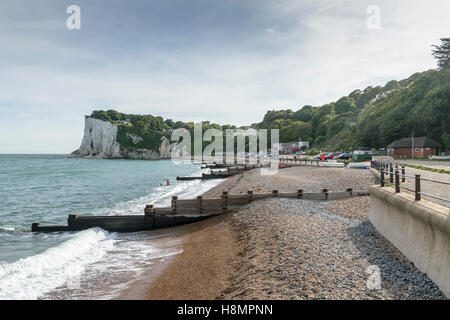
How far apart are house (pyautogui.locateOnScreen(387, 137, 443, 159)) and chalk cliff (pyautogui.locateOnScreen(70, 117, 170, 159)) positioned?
151 meters

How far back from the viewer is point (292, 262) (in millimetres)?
7375

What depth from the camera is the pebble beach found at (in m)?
5.97

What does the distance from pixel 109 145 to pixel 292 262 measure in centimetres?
19015

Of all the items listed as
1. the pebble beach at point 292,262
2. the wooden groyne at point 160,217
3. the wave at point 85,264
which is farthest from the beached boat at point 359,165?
the wave at point 85,264

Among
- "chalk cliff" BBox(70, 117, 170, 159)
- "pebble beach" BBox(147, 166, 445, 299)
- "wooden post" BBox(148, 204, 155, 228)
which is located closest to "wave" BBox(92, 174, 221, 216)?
"wooden post" BBox(148, 204, 155, 228)

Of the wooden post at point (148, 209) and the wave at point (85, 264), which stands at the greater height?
the wooden post at point (148, 209)

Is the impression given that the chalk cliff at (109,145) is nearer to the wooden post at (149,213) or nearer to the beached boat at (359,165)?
the beached boat at (359,165)

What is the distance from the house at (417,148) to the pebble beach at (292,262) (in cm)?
5190

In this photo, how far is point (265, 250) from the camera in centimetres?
884

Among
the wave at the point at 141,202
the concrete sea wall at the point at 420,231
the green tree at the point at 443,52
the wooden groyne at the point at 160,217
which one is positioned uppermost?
the green tree at the point at 443,52

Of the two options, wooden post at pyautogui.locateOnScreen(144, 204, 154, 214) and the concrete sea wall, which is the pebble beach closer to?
the concrete sea wall

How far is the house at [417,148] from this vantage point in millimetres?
54250
